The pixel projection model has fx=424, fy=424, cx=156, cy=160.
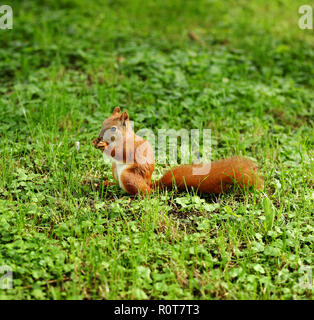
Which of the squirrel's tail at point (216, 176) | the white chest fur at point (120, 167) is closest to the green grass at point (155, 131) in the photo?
the squirrel's tail at point (216, 176)

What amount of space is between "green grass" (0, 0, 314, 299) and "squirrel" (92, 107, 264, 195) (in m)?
0.12

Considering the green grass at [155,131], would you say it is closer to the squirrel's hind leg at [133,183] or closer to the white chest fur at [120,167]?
the squirrel's hind leg at [133,183]

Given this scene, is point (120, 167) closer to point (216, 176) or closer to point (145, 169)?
point (145, 169)

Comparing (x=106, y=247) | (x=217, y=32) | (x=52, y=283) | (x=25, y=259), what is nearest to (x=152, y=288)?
(x=106, y=247)

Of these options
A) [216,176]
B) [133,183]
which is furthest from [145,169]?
[216,176]

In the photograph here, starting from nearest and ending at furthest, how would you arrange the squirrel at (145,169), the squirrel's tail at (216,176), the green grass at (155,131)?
the green grass at (155,131) < the squirrel at (145,169) < the squirrel's tail at (216,176)

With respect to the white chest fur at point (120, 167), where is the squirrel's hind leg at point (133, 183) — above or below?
below

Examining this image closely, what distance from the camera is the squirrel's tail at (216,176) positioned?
3207mm

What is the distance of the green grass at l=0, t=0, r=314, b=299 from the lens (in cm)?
265

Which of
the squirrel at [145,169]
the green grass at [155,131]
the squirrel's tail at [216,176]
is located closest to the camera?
the green grass at [155,131]

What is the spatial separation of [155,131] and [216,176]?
4.04 feet

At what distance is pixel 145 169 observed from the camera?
3.17m
